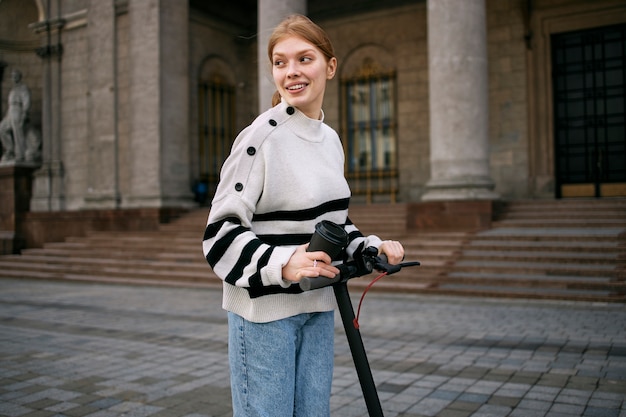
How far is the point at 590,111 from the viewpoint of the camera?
52.9 ft

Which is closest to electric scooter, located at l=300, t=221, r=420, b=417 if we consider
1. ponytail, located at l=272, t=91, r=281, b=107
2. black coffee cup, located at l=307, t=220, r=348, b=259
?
black coffee cup, located at l=307, t=220, r=348, b=259

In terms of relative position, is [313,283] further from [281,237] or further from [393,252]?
[393,252]

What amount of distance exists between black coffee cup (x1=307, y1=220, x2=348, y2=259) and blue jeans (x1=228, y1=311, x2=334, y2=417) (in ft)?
1.22

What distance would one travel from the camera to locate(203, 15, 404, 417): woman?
6.40 feet

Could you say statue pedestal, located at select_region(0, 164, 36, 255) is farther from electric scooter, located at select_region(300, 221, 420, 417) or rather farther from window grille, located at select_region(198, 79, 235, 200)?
Result: electric scooter, located at select_region(300, 221, 420, 417)

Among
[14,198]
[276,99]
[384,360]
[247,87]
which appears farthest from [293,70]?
[247,87]

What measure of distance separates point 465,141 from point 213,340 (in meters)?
7.57

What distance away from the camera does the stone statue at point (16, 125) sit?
20484 millimetres

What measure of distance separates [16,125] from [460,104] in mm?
15788

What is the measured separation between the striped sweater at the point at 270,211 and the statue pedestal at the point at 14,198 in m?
19.3

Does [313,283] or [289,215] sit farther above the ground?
[289,215]

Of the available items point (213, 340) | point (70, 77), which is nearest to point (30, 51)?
point (70, 77)

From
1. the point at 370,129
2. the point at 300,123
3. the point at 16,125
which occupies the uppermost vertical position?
the point at 16,125

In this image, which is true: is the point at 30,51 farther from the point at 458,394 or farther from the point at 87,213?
the point at 458,394
